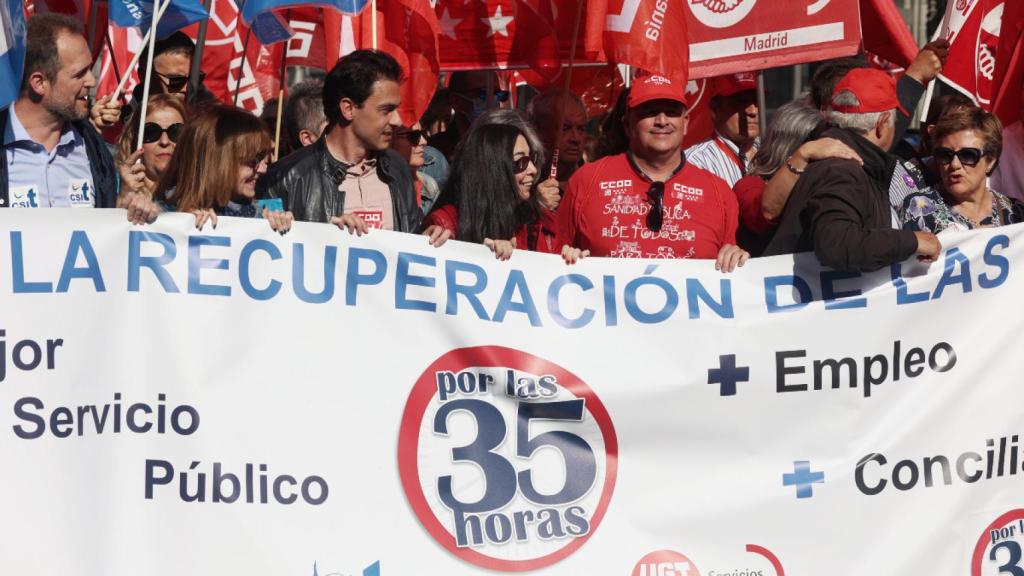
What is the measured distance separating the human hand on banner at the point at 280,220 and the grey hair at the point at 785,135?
181cm

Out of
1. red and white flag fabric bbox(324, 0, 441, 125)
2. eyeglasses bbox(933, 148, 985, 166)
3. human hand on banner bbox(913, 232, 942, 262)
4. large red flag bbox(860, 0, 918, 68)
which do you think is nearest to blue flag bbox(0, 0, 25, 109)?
A: red and white flag fabric bbox(324, 0, 441, 125)

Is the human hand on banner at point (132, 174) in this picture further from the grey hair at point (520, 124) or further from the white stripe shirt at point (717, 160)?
the white stripe shirt at point (717, 160)

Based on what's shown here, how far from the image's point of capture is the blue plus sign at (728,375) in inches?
206

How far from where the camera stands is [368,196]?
18.4 ft

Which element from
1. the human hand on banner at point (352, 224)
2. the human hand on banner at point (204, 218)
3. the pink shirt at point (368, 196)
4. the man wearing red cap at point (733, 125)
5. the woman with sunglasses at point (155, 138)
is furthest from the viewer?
the man wearing red cap at point (733, 125)

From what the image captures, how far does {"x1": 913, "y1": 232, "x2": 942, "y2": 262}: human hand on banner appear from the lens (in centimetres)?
516

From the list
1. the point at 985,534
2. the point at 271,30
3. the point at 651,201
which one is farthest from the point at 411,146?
the point at 985,534

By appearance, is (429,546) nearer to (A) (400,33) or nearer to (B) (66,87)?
(B) (66,87)

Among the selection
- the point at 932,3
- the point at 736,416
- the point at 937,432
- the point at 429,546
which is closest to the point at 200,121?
the point at 429,546

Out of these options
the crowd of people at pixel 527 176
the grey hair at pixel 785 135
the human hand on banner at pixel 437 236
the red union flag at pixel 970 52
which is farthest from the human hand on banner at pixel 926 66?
the human hand on banner at pixel 437 236

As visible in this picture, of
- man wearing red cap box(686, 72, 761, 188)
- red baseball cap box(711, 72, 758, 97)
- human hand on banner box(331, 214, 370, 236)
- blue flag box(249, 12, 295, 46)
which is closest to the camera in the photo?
human hand on banner box(331, 214, 370, 236)

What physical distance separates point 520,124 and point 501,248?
2.73ft

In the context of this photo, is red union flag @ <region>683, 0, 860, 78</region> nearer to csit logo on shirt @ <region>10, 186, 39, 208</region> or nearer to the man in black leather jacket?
the man in black leather jacket

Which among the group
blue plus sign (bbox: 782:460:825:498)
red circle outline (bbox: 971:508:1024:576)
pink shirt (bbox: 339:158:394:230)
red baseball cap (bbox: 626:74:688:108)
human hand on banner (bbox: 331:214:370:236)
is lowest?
red circle outline (bbox: 971:508:1024:576)
